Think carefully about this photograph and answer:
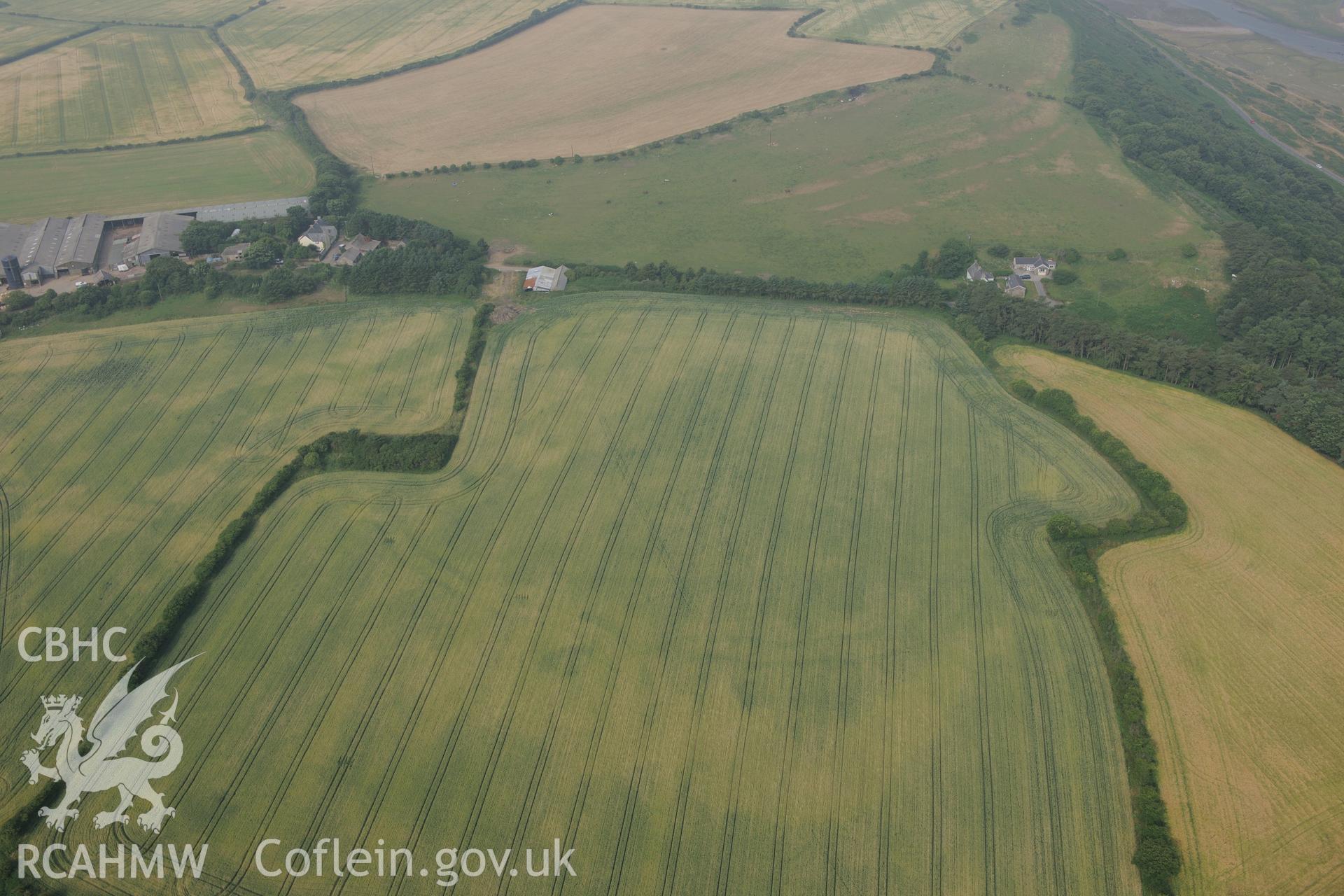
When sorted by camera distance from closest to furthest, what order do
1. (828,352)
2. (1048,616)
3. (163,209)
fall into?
(1048,616) < (828,352) < (163,209)

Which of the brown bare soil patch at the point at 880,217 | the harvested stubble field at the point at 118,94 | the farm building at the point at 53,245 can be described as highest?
the harvested stubble field at the point at 118,94

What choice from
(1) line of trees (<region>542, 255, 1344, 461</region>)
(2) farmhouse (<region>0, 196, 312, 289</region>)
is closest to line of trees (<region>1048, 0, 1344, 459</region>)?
(1) line of trees (<region>542, 255, 1344, 461</region>)

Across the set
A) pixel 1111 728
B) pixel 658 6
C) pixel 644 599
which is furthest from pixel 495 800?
pixel 658 6

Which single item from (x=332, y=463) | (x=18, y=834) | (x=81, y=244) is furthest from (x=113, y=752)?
(x=81, y=244)

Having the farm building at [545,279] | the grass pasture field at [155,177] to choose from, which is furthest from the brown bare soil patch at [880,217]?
the grass pasture field at [155,177]

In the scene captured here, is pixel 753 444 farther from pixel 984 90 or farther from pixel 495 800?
pixel 984 90

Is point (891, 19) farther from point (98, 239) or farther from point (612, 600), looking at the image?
point (612, 600)

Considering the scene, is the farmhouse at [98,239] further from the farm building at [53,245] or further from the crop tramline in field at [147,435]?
the crop tramline in field at [147,435]
